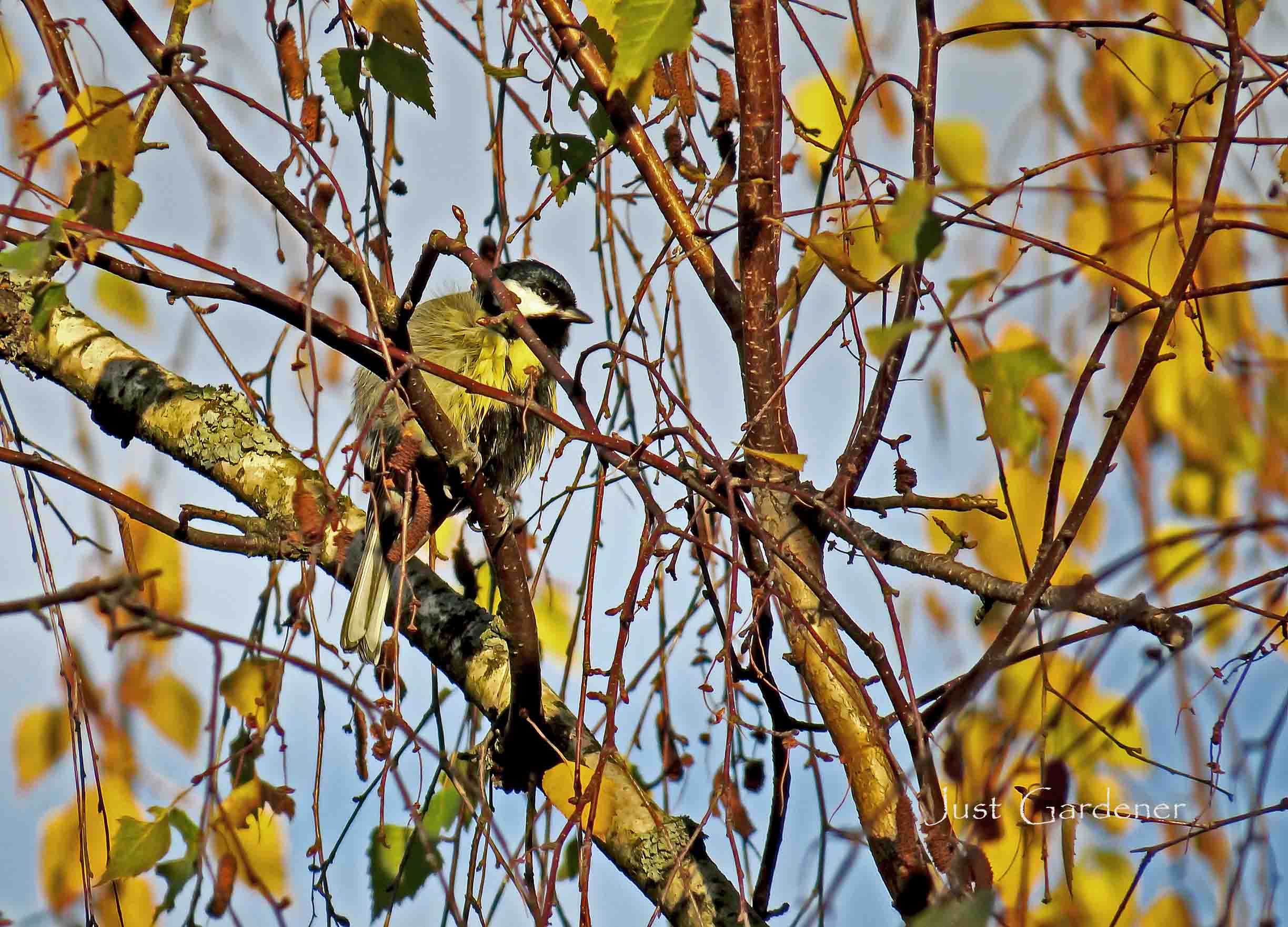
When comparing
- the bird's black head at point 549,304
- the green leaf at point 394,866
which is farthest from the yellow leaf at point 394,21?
the bird's black head at point 549,304

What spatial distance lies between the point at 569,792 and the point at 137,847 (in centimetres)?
77

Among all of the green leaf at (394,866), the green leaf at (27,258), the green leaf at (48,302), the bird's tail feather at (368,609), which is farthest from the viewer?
the bird's tail feather at (368,609)

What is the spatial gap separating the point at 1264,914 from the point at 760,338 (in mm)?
1112

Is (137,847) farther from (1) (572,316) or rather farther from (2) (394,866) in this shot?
(1) (572,316)

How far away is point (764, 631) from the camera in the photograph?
2002 mm

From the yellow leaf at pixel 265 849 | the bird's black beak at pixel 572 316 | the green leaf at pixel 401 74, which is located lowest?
the yellow leaf at pixel 265 849

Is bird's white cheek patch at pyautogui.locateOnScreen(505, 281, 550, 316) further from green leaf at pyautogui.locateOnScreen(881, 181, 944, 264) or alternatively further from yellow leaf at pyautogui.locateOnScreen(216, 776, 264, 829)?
green leaf at pyautogui.locateOnScreen(881, 181, 944, 264)

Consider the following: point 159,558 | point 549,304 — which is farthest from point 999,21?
point 549,304

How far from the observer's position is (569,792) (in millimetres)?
2086

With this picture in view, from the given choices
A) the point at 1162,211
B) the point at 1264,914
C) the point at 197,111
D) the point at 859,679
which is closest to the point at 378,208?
the point at 197,111

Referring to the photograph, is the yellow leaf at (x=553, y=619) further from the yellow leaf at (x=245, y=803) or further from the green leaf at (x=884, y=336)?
the green leaf at (x=884, y=336)

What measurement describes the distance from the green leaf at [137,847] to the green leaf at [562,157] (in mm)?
1097

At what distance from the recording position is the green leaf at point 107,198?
1504mm

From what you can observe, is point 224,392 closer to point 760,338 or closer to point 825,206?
point 760,338
